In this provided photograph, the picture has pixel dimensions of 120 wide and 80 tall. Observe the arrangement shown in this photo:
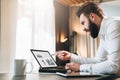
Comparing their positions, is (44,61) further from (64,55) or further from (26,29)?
(26,29)

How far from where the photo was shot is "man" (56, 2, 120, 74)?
142 cm

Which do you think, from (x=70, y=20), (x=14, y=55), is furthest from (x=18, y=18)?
(x=70, y=20)

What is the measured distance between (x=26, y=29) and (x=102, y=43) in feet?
6.31

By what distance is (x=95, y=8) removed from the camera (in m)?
1.72

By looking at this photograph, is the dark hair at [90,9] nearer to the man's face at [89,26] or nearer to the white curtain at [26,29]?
the man's face at [89,26]

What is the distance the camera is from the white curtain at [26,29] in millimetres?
3143

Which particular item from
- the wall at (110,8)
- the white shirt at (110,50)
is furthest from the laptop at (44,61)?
the wall at (110,8)

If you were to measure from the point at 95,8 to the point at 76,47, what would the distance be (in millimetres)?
3862

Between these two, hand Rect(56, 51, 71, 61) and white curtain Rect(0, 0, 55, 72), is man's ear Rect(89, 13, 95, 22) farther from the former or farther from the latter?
white curtain Rect(0, 0, 55, 72)

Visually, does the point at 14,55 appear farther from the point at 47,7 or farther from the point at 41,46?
the point at 47,7

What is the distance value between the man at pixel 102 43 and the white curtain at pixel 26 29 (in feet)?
4.72

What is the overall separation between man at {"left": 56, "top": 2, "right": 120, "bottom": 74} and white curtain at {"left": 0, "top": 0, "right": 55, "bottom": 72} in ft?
4.72

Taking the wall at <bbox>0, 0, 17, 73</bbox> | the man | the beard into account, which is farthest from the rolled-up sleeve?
the wall at <bbox>0, 0, 17, 73</bbox>

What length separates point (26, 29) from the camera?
11.5 feet
